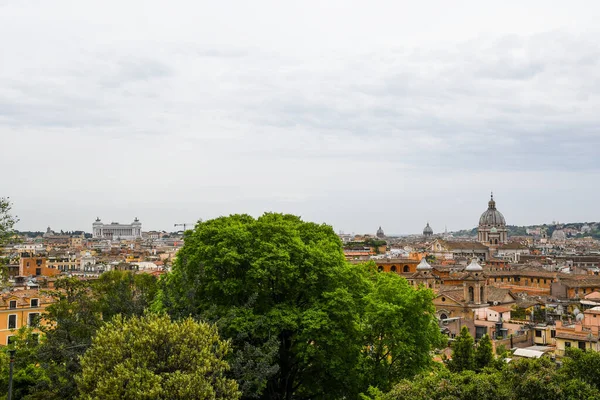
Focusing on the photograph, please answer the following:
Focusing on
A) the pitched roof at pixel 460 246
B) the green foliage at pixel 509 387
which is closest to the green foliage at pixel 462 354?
the green foliage at pixel 509 387

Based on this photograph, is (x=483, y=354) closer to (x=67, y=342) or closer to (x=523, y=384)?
(x=523, y=384)

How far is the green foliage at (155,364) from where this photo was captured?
15672 mm

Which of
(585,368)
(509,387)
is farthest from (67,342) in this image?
(585,368)

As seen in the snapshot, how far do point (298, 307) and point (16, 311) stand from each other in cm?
2171

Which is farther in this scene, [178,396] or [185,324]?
[185,324]

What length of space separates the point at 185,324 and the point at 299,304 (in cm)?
728

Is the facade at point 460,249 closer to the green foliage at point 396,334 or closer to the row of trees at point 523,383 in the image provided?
the green foliage at point 396,334

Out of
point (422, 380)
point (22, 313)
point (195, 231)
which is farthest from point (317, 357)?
point (22, 313)

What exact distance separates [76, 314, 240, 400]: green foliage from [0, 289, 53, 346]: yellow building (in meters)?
20.8

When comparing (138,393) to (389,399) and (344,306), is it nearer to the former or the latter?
(389,399)

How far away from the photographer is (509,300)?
5778 centimetres

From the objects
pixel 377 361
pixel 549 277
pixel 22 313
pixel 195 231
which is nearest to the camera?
pixel 377 361

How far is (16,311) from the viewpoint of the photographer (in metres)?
36.6

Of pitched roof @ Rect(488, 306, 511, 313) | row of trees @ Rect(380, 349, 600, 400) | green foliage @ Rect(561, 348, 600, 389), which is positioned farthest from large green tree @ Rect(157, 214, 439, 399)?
pitched roof @ Rect(488, 306, 511, 313)
